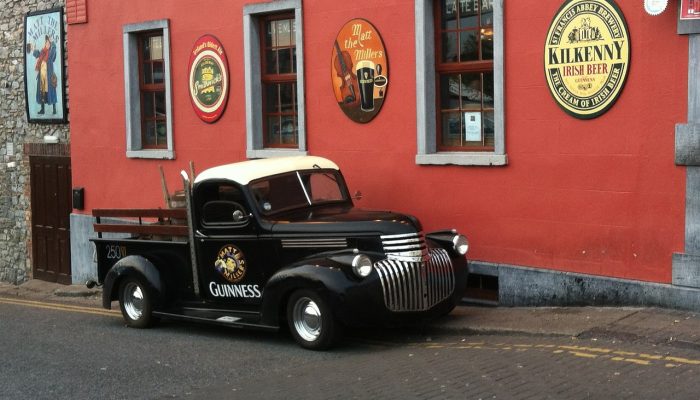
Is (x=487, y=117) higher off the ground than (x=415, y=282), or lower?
higher

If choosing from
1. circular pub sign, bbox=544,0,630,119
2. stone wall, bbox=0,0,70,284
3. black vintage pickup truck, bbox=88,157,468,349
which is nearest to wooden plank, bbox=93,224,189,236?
black vintage pickup truck, bbox=88,157,468,349

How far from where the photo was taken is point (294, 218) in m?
11.0

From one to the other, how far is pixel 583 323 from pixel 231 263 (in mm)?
3800

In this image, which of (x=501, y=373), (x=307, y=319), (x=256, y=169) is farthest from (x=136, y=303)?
(x=501, y=373)

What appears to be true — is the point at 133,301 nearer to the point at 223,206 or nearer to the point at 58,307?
the point at 223,206

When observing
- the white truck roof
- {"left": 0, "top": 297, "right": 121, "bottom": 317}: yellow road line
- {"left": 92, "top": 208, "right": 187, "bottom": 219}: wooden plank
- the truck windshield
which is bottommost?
{"left": 0, "top": 297, "right": 121, "bottom": 317}: yellow road line

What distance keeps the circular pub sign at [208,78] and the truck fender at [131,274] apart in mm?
4086

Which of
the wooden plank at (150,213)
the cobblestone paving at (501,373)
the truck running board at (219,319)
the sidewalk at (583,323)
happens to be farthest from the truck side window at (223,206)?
the sidewalk at (583,323)

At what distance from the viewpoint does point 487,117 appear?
12164mm

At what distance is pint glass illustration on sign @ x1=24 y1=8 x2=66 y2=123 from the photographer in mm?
19328

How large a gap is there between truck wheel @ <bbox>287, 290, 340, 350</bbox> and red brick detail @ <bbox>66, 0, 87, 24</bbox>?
10.1 m

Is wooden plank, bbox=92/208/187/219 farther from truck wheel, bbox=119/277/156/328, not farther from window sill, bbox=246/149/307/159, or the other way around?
window sill, bbox=246/149/307/159

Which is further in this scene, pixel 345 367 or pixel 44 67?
pixel 44 67

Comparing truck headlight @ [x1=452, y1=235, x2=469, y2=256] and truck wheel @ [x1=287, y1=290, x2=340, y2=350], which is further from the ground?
truck headlight @ [x1=452, y1=235, x2=469, y2=256]
